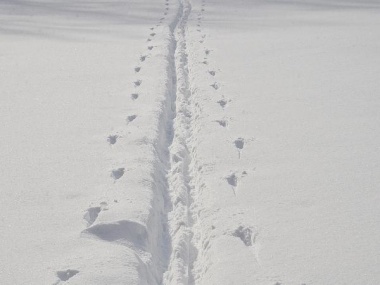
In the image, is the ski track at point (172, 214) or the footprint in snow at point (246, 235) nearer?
the ski track at point (172, 214)

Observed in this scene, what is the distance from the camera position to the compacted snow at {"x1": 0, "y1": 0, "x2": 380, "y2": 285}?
3.53m

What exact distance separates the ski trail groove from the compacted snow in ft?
0.04

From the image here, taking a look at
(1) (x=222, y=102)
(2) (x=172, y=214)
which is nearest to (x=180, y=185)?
(2) (x=172, y=214)

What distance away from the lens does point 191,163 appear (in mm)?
5043

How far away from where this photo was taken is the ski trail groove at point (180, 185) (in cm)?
361

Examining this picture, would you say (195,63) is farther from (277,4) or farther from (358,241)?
(277,4)

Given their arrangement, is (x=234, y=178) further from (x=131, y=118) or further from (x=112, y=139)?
(x=131, y=118)

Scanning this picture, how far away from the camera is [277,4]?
14312 millimetres

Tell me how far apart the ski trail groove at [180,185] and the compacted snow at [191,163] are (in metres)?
0.01

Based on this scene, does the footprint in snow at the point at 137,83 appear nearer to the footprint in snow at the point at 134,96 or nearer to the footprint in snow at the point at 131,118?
the footprint in snow at the point at 134,96

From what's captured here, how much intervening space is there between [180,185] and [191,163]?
533 mm

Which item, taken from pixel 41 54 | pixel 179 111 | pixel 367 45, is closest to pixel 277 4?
pixel 367 45

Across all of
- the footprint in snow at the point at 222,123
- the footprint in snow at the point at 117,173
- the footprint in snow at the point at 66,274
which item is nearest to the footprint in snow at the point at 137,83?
the footprint in snow at the point at 222,123

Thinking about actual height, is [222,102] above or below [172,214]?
above
